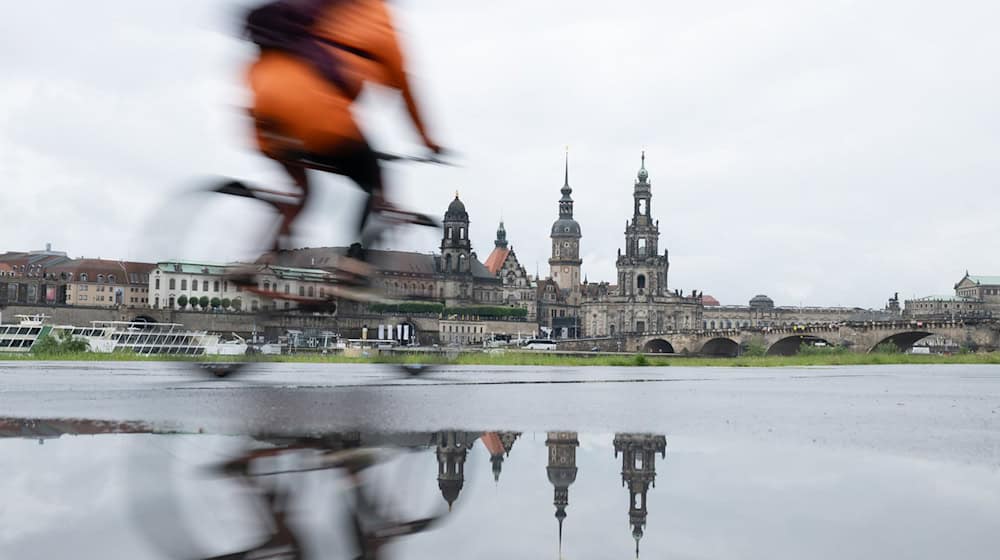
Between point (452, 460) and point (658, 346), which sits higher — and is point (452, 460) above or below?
above

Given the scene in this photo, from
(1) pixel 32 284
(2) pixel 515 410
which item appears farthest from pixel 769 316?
(2) pixel 515 410

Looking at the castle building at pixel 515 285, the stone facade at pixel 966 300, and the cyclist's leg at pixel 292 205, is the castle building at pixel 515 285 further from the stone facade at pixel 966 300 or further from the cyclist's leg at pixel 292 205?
the cyclist's leg at pixel 292 205

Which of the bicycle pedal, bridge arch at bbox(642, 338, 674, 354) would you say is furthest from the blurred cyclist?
bridge arch at bbox(642, 338, 674, 354)

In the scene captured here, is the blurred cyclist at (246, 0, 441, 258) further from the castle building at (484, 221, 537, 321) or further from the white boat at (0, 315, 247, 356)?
the castle building at (484, 221, 537, 321)

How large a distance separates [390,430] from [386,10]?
164cm

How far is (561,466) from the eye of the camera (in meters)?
2.82

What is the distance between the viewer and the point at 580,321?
127812mm

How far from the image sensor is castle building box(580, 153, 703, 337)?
11356cm

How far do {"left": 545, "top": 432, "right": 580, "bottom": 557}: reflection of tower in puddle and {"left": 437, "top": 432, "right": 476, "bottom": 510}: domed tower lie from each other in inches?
9.3

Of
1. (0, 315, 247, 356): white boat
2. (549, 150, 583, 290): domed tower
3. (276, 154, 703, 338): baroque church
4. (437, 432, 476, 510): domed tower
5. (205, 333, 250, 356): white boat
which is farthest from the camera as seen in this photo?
(549, 150, 583, 290): domed tower

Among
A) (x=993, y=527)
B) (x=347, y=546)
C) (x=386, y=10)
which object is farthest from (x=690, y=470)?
(x=386, y=10)

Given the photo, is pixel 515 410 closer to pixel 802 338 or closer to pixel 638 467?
pixel 638 467

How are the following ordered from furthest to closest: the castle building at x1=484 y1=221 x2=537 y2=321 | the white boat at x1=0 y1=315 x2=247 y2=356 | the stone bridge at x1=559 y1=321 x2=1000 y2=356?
the castle building at x1=484 y1=221 x2=537 y2=321, the stone bridge at x1=559 y1=321 x2=1000 y2=356, the white boat at x1=0 y1=315 x2=247 y2=356

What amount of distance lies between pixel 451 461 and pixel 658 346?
89482mm
